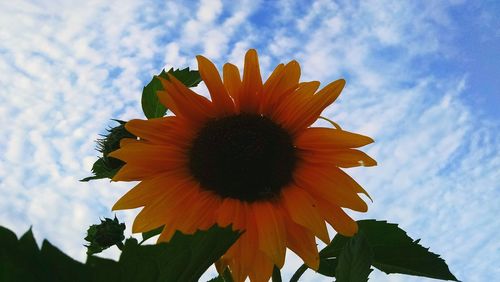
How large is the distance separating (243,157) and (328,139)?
0.30 metres

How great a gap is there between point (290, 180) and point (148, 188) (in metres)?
0.50

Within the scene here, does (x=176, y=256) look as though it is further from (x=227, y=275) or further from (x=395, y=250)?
(x=395, y=250)

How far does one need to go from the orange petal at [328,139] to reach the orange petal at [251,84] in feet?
0.71

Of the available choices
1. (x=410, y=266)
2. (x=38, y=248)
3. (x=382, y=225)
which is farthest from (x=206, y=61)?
(x=38, y=248)

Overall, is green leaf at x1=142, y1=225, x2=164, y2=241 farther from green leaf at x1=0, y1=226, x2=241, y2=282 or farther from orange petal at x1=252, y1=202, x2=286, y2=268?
green leaf at x1=0, y1=226, x2=241, y2=282

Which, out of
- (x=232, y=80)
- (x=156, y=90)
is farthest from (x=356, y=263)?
(x=156, y=90)

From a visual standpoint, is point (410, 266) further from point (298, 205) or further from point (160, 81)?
point (160, 81)

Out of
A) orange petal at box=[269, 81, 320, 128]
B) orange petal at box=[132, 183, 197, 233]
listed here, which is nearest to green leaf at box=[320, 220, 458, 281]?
orange petal at box=[269, 81, 320, 128]

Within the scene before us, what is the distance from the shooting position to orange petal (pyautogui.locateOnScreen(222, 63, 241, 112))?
2133 millimetres

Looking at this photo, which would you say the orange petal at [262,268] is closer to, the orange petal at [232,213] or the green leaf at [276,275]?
the green leaf at [276,275]

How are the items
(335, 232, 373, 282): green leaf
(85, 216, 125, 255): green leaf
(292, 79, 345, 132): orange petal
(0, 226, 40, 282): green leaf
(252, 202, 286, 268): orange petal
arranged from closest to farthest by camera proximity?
(0, 226, 40, 282): green leaf
(335, 232, 373, 282): green leaf
(252, 202, 286, 268): orange petal
(292, 79, 345, 132): orange petal
(85, 216, 125, 255): green leaf

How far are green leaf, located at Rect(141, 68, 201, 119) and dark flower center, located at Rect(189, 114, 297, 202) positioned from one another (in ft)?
0.61

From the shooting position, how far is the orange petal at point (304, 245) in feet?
6.04

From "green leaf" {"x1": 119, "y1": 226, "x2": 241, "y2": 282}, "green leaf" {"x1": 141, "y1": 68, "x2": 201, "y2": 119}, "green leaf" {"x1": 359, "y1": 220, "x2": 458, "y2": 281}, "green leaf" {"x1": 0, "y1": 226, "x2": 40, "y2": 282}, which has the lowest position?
"green leaf" {"x1": 0, "y1": 226, "x2": 40, "y2": 282}
